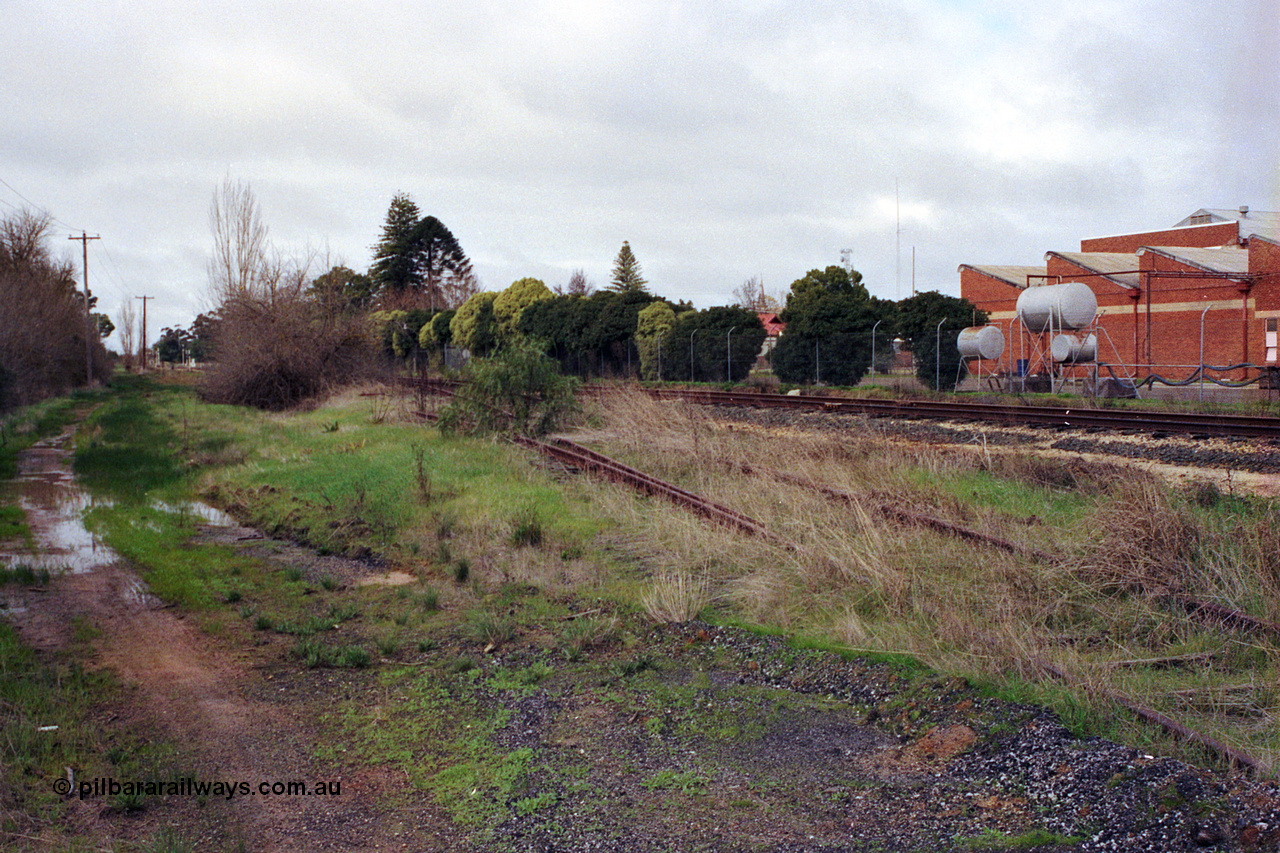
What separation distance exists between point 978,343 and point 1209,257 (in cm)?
1345

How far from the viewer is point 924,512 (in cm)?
857

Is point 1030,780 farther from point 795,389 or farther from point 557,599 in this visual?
point 795,389

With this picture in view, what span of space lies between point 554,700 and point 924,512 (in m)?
4.67

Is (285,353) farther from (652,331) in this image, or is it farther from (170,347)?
(170,347)

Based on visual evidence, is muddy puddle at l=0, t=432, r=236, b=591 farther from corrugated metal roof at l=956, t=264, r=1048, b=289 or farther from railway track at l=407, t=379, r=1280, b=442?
corrugated metal roof at l=956, t=264, r=1048, b=289

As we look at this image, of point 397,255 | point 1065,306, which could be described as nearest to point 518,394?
point 1065,306

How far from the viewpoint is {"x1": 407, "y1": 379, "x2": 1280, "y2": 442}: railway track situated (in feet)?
47.8

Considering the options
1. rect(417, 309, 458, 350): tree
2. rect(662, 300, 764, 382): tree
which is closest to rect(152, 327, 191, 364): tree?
rect(417, 309, 458, 350): tree

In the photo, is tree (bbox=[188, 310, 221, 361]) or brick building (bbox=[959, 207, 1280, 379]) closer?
brick building (bbox=[959, 207, 1280, 379])

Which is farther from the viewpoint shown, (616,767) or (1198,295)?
(1198,295)

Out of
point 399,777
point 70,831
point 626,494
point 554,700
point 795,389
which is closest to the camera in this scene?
point 70,831

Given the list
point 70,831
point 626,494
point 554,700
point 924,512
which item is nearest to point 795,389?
point 626,494

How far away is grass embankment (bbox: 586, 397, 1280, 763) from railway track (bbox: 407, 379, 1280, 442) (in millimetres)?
5612

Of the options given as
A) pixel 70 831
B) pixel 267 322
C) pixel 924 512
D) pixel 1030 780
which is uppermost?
pixel 267 322
